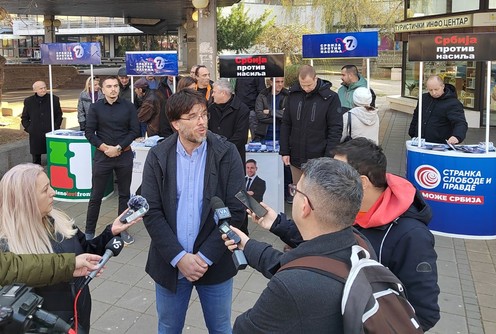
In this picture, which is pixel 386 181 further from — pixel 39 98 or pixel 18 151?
pixel 18 151

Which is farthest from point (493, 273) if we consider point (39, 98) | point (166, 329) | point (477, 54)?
point (39, 98)

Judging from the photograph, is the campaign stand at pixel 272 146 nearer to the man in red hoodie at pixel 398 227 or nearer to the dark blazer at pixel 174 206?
the dark blazer at pixel 174 206

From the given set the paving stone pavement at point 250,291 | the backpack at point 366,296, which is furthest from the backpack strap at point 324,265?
the paving stone pavement at point 250,291

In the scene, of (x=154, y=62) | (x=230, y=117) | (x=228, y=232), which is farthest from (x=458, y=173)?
(x=154, y=62)

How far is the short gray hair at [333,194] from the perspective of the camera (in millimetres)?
1559

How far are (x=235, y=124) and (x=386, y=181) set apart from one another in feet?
11.8

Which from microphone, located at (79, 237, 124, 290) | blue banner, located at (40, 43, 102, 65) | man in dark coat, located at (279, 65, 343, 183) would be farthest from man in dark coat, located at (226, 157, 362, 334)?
blue banner, located at (40, 43, 102, 65)

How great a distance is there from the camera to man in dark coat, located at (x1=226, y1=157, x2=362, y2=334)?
138 centimetres

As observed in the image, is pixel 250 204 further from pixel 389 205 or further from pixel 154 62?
pixel 154 62

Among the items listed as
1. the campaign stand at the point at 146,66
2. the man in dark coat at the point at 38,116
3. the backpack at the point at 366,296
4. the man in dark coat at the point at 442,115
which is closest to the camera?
the backpack at the point at 366,296

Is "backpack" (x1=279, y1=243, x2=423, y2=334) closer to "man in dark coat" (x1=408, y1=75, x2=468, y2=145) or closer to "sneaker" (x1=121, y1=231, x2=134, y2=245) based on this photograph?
"sneaker" (x1=121, y1=231, x2=134, y2=245)

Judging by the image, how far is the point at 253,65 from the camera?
21.1ft

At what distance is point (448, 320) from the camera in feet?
12.7

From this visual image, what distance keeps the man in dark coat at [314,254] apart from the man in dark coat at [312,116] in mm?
3822
